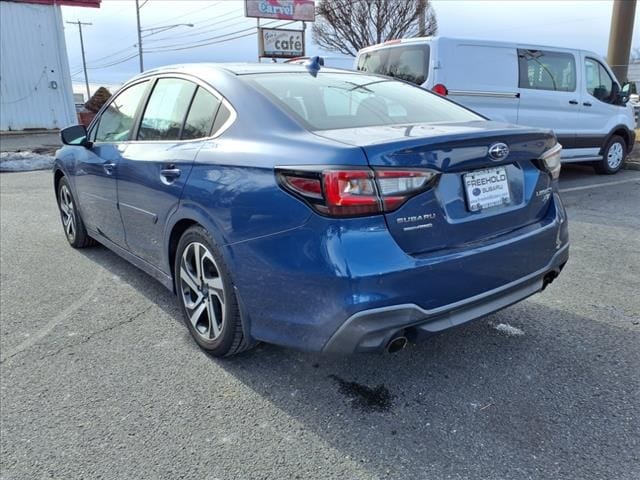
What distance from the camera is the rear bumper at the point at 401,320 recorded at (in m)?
2.20

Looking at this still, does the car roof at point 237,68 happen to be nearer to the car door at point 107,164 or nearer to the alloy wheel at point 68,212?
the car door at point 107,164

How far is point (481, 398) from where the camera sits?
2604 millimetres

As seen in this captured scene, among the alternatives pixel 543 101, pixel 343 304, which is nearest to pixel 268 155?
pixel 343 304

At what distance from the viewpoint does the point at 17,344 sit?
3.32m

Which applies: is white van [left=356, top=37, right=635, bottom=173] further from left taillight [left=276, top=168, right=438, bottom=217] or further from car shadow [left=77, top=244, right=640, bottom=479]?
left taillight [left=276, top=168, right=438, bottom=217]

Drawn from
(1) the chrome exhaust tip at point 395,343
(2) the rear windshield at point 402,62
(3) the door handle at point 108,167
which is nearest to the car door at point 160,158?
(3) the door handle at point 108,167

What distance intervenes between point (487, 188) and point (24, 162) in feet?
39.0

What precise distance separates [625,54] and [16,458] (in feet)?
53.3

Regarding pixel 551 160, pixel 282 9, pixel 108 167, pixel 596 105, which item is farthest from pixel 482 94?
pixel 282 9

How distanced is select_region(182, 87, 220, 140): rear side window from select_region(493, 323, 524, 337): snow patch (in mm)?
2082

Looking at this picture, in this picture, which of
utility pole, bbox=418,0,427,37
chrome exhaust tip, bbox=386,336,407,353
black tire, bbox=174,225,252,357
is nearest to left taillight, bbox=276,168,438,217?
chrome exhaust tip, bbox=386,336,407,353

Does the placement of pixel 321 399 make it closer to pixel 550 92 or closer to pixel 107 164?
pixel 107 164

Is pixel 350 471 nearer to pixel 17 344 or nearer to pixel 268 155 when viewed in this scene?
pixel 268 155

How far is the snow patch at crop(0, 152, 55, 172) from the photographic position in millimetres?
11438
